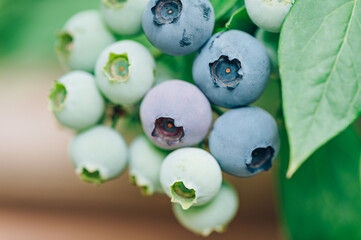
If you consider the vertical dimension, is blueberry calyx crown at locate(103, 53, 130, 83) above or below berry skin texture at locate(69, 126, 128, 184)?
above

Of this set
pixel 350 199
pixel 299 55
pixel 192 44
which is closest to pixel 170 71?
pixel 192 44

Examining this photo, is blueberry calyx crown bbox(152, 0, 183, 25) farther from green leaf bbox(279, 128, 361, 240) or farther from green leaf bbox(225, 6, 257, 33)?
green leaf bbox(279, 128, 361, 240)

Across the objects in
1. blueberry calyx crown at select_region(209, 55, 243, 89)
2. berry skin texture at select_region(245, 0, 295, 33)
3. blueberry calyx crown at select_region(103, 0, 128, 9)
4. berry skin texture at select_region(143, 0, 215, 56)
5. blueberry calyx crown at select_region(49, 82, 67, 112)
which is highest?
berry skin texture at select_region(245, 0, 295, 33)

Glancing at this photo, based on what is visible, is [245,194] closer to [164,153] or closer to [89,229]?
[89,229]

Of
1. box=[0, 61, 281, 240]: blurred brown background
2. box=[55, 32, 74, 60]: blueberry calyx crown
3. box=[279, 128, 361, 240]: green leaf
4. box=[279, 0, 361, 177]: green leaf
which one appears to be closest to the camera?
box=[279, 0, 361, 177]: green leaf

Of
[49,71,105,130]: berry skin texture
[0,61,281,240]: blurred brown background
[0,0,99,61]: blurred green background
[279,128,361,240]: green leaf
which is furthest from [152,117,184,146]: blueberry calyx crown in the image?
[0,61,281,240]: blurred brown background

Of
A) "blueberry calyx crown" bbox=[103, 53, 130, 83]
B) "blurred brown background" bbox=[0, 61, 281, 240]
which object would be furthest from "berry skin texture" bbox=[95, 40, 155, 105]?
"blurred brown background" bbox=[0, 61, 281, 240]

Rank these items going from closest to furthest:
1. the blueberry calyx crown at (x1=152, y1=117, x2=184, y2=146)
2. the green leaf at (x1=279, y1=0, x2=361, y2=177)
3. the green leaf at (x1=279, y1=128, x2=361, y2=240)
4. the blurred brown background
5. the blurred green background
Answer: the green leaf at (x1=279, y1=0, x2=361, y2=177)
the blueberry calyx crown at (x1=152, y1=117, x2=184, y2=146)
the green leaf at (x1=279, y1=128, x2=361, y2=240)
the blurred green background
the blurred brown background

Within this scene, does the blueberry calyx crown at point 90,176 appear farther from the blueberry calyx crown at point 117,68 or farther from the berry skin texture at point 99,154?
the blueberry calyx crown at point 117,68

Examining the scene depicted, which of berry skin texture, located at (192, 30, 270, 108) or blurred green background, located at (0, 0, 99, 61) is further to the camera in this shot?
blurred green background, located at (0, 0, 99, 61)
